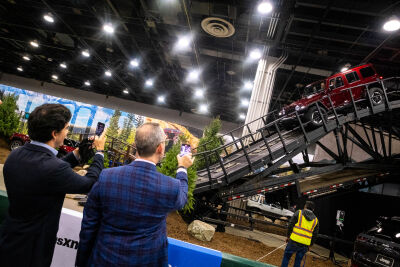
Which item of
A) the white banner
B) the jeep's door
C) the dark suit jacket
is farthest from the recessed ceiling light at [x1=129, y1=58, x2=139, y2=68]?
the dark suit jacket

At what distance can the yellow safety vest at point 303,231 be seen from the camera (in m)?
5.35

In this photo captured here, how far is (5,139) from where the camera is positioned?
49.0ft

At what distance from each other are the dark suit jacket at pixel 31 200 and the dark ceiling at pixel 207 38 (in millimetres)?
9089

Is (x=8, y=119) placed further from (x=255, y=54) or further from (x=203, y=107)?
(x=255, y=54)

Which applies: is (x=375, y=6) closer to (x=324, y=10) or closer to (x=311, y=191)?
(x=324, y=10)

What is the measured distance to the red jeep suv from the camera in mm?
8258

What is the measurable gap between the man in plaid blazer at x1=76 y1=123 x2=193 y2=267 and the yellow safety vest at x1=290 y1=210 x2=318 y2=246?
189 inches

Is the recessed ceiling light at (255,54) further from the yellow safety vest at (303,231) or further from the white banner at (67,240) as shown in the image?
the white banner at (67,240)

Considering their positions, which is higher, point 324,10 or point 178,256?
point 324,10

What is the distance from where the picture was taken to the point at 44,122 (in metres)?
1.70

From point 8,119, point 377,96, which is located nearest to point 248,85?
point 377,96

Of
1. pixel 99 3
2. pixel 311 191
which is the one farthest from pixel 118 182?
pixel 99 3

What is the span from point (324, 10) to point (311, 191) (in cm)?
725

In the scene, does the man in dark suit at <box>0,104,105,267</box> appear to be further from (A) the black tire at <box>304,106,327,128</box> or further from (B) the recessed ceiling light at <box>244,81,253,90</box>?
(B) the recessed ceiling light at <box>244,81,253,90</box>
